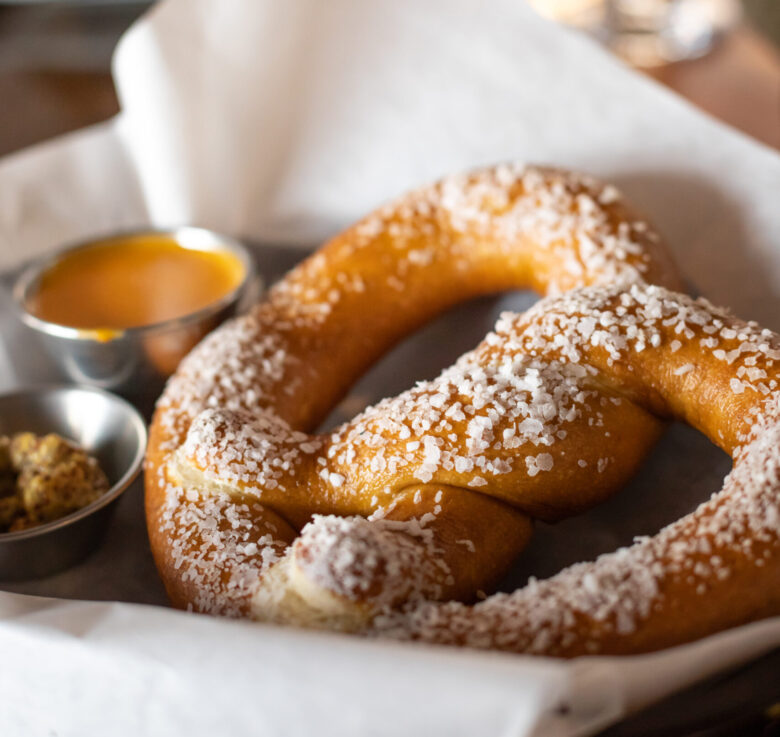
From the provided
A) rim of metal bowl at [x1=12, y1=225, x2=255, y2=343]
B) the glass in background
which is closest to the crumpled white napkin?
rim of metal bowl at [x1=12, y1=225, x2=255, y2=343]

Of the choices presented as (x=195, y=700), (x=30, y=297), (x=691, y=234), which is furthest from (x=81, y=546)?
(x=691, y=234)

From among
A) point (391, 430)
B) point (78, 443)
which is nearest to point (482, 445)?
point (391, 430)

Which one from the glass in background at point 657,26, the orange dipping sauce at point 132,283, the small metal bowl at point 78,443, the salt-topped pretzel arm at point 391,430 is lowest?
the small metal bowl at point 78,443

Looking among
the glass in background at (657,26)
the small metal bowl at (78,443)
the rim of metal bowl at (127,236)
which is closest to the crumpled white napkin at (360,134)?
the rim of metal bowl at (127,236)

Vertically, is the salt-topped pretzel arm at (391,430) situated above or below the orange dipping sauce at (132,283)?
above

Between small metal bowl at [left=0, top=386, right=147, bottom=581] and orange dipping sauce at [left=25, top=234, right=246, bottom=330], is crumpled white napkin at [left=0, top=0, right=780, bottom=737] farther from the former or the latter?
small metal bowl at [left=0, top=386, right=147, bottom=581]

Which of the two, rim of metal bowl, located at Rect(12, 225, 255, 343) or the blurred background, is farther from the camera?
the blurred background

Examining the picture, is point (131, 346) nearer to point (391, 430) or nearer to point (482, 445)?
point (391, 430)

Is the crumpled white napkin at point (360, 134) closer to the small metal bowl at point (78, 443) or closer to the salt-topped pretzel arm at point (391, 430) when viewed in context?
the salt-topped pretzel arm at point (391, 430)

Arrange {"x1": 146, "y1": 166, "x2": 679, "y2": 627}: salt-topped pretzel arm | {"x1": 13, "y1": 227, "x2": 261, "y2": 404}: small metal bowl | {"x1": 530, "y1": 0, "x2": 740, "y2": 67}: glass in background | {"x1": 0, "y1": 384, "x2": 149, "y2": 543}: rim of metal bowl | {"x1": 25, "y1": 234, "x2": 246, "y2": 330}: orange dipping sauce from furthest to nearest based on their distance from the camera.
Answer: {"x1": 530, "y1": 0, "x2": 740, "y2": 67}: glass in background
{"x1": 25, "y1": 234, "x2": 246, "y2": 330}: orange dipping sauce
{"x1": 13, "y1": 227, "x2": 261, "y2": 404}: small metal bowl
{"x1": 0, "y1": 384, "x2": 149, "y2": 543}: rim of metal bowl
{"x1": 146, "y1": 166, "x2": 679, "y2": 627}: salt-topped pretzel arm
